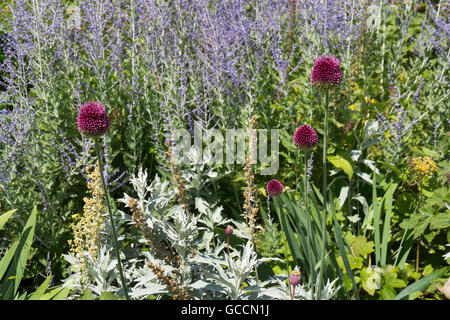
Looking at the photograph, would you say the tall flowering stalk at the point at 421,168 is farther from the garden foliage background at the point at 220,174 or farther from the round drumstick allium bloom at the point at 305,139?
the round drumstick allium bloom at the point at 305,139

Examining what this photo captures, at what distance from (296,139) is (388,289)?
1.26 meters

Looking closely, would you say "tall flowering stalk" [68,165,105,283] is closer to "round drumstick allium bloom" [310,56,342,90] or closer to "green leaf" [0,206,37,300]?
"green leaf" [0,206,37,300]

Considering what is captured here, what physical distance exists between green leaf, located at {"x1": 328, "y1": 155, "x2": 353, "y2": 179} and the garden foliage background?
0.02 m

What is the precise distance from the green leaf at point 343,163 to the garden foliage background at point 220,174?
0.02 metres

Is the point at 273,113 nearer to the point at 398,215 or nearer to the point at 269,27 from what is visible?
the point at 269,27

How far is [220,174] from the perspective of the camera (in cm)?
333

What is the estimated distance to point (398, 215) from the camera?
130 inches

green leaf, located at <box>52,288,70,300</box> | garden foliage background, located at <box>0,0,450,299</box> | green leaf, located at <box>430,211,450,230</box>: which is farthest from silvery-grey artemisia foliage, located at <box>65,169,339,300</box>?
green leaf, located at <box>430,211,450,230</box>

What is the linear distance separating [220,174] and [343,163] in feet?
2.92

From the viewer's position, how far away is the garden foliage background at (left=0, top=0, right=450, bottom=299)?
2566mm

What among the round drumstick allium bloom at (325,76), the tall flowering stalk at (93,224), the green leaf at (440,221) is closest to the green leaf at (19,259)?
Result: the tall flowering stalk at (93,224)

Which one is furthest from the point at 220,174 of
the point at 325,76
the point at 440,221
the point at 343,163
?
the point at 325,76

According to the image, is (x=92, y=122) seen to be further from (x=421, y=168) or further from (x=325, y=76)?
(x=421, y=168)

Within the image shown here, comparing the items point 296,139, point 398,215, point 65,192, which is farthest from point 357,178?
point 65,192
